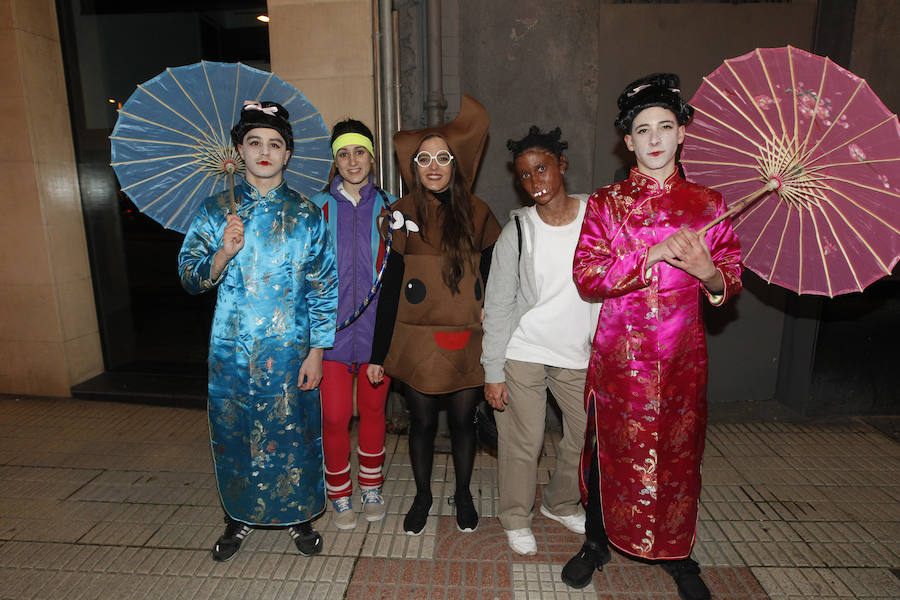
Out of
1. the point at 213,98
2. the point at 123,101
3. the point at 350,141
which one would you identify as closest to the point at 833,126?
the point at 350,141

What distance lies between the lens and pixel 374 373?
114 inches

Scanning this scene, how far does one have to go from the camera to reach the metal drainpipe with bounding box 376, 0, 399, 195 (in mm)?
4012

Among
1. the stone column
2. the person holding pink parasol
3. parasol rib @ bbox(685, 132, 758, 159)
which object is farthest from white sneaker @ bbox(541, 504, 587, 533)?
the stone column

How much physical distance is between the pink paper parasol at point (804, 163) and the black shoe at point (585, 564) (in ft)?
4.95

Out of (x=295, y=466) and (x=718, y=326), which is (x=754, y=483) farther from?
(x=295, y=466)

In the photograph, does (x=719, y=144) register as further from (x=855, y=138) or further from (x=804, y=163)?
(x=855, y=138)

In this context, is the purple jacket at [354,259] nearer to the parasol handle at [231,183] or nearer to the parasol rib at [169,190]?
the parasol handle at [231,183]

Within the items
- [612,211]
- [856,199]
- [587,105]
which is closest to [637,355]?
[612,211]

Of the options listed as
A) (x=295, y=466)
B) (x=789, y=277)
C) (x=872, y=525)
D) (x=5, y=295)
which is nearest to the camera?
(x=789, y=277)

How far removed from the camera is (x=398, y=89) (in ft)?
13.5

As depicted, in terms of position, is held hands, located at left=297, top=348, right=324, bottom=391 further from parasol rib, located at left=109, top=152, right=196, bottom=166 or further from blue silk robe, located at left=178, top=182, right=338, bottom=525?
parasol rib, located at left=109, top=152, right=196, bottom=166

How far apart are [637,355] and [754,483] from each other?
6.46ft

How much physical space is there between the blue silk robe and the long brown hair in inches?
20.5

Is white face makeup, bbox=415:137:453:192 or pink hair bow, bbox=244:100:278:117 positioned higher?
pink hair bow, bbox=244:100:278:117
